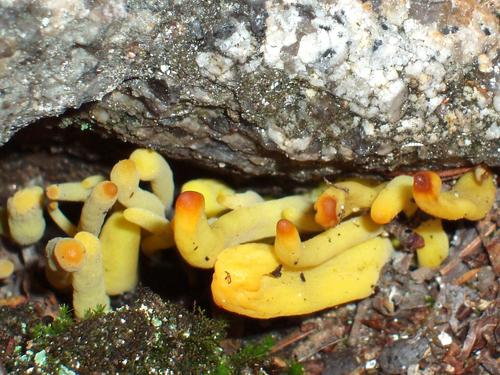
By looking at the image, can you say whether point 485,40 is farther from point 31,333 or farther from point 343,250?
point 31,333

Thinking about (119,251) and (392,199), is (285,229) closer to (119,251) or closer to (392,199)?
(392,199)

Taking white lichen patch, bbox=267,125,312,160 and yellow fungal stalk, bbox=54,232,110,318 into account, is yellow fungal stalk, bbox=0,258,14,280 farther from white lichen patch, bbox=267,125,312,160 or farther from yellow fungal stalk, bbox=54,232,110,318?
white lichen patch, bbox=267,125,312,160

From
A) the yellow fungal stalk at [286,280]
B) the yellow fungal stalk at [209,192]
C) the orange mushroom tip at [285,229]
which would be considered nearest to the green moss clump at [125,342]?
the yellow fungal stalk at [286,280]

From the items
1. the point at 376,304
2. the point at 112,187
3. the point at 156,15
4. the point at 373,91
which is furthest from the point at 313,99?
the point at 376,304

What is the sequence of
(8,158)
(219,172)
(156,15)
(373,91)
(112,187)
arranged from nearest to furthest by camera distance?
(156,15), (373,91), (112,187), (219,172), (8,158)

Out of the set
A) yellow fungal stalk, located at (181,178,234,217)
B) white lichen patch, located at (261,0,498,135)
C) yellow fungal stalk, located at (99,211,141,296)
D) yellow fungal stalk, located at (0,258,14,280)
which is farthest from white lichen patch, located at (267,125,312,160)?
yellow fungal stalk, located at (0,258,14,280)

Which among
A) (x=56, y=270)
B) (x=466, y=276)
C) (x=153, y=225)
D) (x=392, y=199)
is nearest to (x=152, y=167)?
(x=153, y=225)

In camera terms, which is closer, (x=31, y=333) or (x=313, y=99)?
(x=313, y=99)

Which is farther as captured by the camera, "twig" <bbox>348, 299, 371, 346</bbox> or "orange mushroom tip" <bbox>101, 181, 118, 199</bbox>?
"twig" <bbox>348, 299, 371, 346</bbox>
